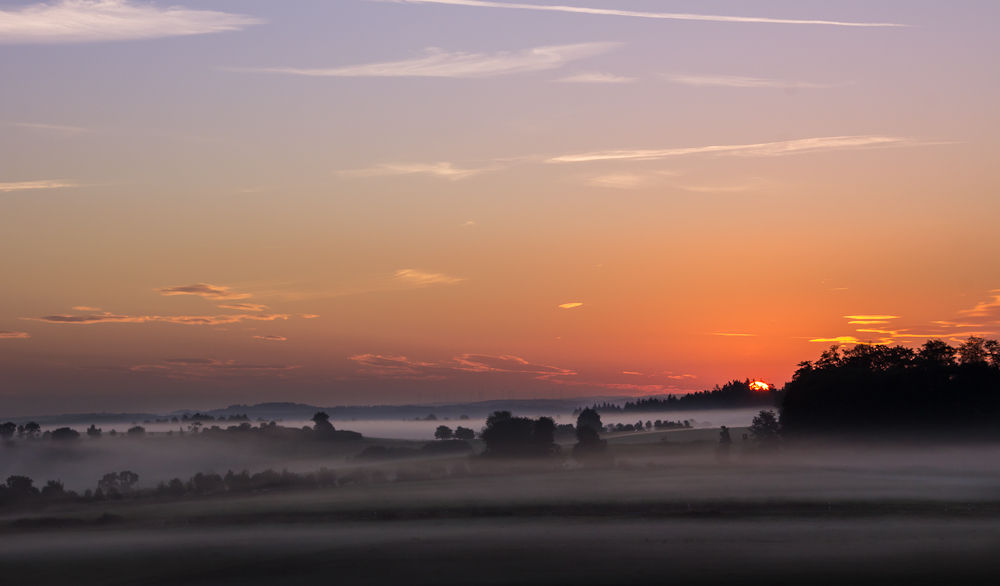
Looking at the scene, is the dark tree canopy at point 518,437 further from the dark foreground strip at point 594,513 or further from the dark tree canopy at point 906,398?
the dark foreground strip at point 594,513

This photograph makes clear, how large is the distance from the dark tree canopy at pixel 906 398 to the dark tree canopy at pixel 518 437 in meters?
39.6

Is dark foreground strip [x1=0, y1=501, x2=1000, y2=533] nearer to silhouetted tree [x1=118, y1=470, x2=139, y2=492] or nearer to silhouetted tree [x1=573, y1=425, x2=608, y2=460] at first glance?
silhouetted tree [x1=118, y1=470, x2=139, y2=492]

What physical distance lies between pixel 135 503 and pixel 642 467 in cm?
6440

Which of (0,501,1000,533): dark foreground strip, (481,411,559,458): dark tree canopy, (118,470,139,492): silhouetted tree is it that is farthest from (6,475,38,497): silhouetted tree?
(481,411,559,458): dark tree canopy

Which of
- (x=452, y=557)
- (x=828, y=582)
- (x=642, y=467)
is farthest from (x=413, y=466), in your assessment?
(x=828, y=582)

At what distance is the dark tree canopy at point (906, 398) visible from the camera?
102 meters

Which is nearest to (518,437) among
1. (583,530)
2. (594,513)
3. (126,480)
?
(126,480)

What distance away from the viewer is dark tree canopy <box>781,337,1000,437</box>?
102000mm

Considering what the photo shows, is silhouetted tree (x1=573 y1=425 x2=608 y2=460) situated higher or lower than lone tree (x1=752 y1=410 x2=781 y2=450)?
lower

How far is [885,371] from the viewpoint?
108m

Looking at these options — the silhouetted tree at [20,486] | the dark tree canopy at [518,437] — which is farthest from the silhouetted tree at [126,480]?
the dark tree canopy at [518,437]

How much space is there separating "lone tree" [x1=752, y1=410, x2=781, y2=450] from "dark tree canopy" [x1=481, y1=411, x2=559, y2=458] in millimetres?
30678

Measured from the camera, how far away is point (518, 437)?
143 metres

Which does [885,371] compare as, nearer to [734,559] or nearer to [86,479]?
[734,559]
